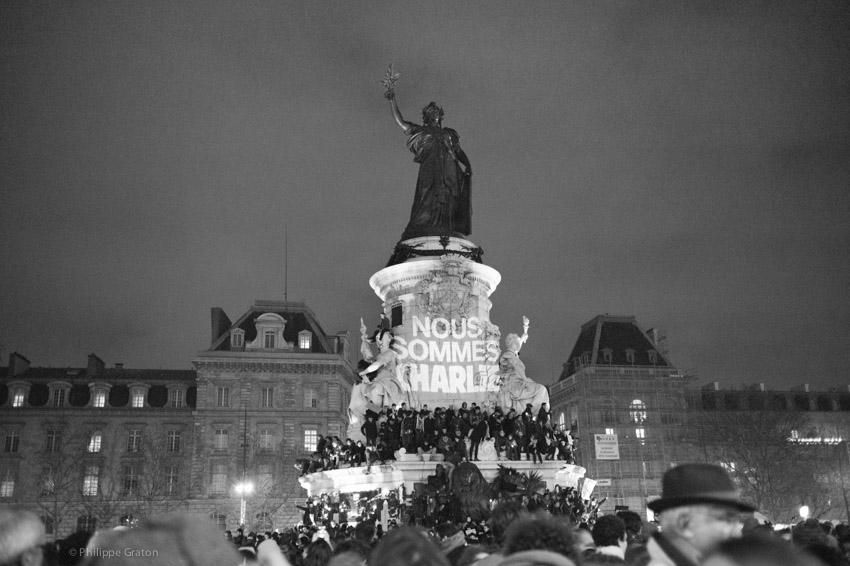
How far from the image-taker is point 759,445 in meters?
49.9

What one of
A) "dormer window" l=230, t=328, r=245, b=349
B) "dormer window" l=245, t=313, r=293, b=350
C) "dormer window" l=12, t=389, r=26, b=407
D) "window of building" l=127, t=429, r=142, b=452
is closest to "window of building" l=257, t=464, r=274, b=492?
"dormer window" l=245, t=313, r=293, b=350

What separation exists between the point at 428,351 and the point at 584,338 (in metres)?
41.9

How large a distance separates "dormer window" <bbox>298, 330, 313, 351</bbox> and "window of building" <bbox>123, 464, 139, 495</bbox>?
13.8 meters

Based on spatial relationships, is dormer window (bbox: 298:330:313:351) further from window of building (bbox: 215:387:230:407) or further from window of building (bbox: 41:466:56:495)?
window of building (bbox: 41:466:56:495)

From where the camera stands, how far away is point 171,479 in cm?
5494

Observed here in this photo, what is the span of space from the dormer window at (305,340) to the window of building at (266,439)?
659cm

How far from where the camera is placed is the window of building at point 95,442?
55.9 metres

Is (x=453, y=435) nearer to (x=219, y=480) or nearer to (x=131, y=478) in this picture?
(x=219, y=480)

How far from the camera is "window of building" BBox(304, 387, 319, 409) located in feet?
186

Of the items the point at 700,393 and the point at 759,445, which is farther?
the point at 700,393

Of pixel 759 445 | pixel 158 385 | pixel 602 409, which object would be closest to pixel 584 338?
pixel 602 409

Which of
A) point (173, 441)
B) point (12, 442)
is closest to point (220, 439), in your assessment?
point (173, 441)

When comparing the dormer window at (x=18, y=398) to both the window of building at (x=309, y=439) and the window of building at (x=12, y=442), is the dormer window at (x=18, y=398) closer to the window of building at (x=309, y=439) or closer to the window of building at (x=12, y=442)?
the window of building at (x=12, y=442)

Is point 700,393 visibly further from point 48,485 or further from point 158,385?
point 48,485
